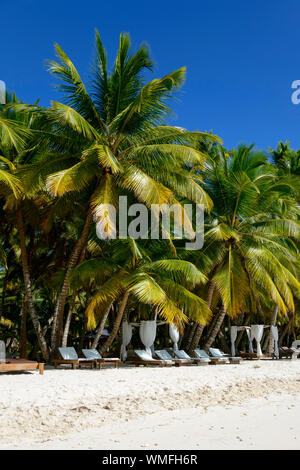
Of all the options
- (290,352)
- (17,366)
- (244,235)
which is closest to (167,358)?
(244,235)

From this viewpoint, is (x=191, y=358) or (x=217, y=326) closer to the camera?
(x=191, y=358)

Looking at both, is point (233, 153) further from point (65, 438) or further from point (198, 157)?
point (65, 438)

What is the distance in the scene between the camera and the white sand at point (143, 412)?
22.6ft

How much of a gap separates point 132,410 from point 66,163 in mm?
8682

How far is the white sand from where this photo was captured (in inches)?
271

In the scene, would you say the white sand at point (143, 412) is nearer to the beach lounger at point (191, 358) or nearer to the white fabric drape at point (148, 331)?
the white fabric drape at point (148, 331)

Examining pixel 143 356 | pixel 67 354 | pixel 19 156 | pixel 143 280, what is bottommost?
pixel 143 356

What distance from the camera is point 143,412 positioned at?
894cm

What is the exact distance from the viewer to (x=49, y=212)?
16.7 metres

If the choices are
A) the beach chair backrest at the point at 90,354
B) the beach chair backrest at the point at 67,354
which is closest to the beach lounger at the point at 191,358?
the beach chair backrest at the point at 90,354

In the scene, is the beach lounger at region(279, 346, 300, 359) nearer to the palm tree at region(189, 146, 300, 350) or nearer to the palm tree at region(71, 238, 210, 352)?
the palm tree at region(189, 146, 300, 350)

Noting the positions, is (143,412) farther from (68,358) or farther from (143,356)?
(143,356)


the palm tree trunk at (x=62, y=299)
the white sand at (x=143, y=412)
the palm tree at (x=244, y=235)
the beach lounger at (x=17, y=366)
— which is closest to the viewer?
the white sand at (x=143, y=412)
